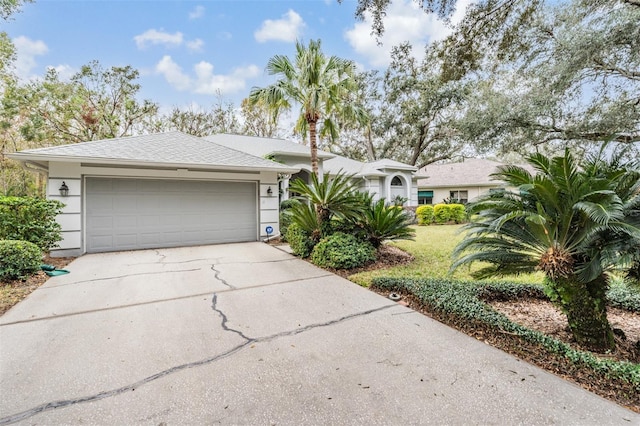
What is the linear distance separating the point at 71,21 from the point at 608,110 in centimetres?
1886

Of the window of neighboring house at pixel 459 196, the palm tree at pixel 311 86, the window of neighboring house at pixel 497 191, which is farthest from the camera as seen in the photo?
the window of neighboring house at pixel 459 196

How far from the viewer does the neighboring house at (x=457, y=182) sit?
2500cm

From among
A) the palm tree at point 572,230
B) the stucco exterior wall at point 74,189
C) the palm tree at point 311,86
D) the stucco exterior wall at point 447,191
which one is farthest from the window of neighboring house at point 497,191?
the stucco exterior wall at point 447,191

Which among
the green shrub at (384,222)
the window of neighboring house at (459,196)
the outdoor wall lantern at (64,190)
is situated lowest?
the green shrub at (384,222)

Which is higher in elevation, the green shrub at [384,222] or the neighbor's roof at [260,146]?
the neighbor's roof at [260,146]

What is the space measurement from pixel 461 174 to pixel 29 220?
93.5 ft

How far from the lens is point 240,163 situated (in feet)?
31.4

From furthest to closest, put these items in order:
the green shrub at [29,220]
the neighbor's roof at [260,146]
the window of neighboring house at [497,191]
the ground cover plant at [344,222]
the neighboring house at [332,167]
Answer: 1. the neighbor's roof at [260,146]
2. the neighboring house at [332,167]
3. the ground cover plant at [344,222]
4. the green shrub at [29,220]
5. the window of neighboring house at [497,191]

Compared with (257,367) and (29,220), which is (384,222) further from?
(29,220)

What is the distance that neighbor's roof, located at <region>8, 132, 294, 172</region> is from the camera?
7488 mm

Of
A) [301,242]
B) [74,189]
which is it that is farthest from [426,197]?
[74,189]

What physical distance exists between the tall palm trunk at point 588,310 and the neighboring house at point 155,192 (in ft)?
24.4

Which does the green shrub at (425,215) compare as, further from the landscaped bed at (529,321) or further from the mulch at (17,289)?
the mulch at (17,289)

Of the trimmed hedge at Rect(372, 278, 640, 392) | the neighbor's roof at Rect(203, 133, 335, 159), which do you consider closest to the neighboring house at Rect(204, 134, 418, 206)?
the neighbor's roof at Rect(203, 133, 335, 159)
